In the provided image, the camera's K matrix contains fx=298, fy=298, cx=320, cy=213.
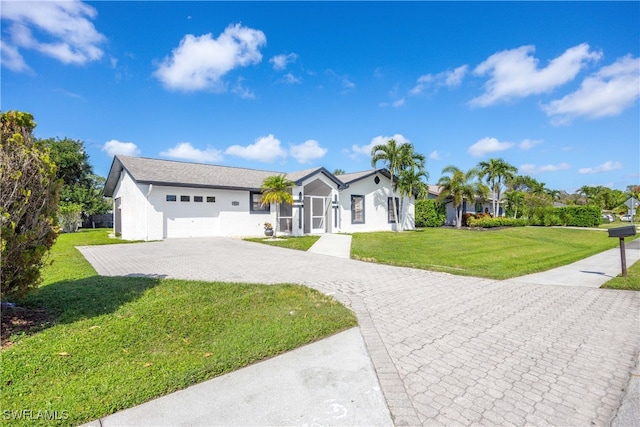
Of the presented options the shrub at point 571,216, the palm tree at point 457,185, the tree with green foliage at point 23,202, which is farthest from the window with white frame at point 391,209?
the tree with green foliage at point 23,202

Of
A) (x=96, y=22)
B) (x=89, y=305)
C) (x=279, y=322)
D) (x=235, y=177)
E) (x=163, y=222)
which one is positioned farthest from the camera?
(x=235, y=177)

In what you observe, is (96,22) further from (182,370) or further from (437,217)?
(437,217)

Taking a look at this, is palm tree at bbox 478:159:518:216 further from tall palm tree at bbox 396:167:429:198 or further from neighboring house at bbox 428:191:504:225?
tall palm tree at bbox 396:167:429:198

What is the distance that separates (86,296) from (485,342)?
23.2 feet

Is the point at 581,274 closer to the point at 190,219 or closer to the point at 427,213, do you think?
the point at 190,219

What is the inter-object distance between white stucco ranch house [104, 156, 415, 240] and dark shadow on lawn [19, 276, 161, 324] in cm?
1064

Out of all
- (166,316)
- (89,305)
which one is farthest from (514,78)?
(89,305)

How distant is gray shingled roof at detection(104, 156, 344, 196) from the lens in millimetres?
17156

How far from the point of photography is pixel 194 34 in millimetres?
12273

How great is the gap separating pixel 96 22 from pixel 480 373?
13854 mm

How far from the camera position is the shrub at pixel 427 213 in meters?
28.2

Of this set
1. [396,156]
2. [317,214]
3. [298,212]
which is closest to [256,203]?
[298,212]

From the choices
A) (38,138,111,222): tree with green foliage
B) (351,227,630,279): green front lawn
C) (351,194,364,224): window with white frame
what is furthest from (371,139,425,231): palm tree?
(38,138,111,222): tree with green foliage

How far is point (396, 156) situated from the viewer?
72.5 ft
